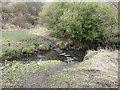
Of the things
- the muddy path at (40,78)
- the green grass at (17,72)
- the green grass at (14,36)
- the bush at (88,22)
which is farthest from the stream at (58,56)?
the green grass at (14,36)

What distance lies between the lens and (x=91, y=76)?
15.9 m

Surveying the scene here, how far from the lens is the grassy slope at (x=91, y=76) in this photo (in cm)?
1483

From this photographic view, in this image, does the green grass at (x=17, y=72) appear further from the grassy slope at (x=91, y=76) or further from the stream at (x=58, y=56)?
the stream at (x=58, y=56)

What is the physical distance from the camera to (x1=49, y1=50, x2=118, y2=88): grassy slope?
14.8 m

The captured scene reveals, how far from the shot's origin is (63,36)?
3538 cm

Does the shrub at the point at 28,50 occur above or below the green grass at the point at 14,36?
below

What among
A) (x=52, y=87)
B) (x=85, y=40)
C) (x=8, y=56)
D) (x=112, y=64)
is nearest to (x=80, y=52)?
(x=85, y=40)

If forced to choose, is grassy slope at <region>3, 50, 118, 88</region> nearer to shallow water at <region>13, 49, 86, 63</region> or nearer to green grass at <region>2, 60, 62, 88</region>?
green grass at <region>2, 60, 62, 88</region>

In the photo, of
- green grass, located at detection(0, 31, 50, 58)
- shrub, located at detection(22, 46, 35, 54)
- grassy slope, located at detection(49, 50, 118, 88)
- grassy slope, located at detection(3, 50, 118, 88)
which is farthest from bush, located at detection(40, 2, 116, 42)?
grassy slope, located at detection(49, 50, 118, 88)

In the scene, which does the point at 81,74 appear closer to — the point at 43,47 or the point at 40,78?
the point at 40,78

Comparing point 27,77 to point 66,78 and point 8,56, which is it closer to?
point 66,78

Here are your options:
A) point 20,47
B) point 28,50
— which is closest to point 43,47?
point 28,50

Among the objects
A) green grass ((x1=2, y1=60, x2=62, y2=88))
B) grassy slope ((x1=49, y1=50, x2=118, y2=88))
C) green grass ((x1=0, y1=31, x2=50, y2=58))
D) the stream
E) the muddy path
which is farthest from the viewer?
green grass ((x1=0, y1=31, x2=50, y2=58))

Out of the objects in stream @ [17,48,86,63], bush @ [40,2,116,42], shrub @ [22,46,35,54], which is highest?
bush @ [40,2,116,42]
